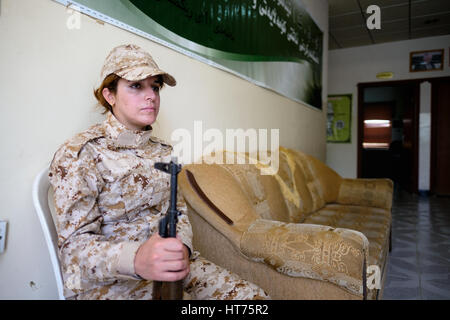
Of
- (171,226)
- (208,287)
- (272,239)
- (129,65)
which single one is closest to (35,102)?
(129,65)

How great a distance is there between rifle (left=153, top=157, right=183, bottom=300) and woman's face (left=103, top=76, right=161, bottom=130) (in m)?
0.35

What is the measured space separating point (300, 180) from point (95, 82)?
1.78 m

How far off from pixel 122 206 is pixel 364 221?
6.20 feet

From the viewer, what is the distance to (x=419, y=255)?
2.58 m

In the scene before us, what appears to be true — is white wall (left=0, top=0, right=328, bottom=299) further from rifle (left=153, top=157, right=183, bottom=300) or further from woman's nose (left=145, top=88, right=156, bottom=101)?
rifle (left=153, top=157, right=183, bottom=300)

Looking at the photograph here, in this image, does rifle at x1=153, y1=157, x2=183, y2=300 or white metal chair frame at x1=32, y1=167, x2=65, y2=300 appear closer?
rifle at x1=153, y1=157, x2=183, y2=300

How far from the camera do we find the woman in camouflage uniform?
0.74m

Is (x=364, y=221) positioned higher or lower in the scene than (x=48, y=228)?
lower

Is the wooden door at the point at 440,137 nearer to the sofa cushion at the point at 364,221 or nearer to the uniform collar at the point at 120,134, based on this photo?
the sofa cushion at the point at 364,221

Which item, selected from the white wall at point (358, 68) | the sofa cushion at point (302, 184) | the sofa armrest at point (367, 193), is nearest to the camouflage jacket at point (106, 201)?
the sofa cushion at point (302, 184)

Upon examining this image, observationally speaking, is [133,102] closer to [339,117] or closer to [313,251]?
[313,251]

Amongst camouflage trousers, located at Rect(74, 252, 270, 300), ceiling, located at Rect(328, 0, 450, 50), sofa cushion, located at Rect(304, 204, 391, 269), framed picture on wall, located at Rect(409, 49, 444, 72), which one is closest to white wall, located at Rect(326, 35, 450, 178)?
framed picture on wall, located at Rect(409, 49, 444, 72)

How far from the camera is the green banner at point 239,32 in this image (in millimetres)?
1333

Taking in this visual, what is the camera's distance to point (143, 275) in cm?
72
